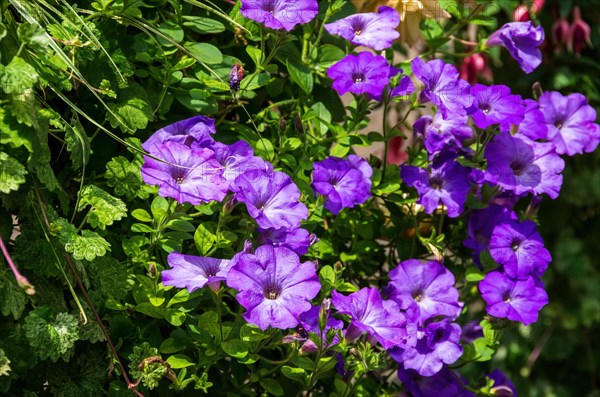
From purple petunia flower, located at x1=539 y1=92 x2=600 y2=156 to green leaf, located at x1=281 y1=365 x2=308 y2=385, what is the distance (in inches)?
23.8

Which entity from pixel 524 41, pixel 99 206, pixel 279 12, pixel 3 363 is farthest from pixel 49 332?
pixel 524 41

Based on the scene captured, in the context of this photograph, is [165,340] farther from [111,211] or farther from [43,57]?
[43,57]

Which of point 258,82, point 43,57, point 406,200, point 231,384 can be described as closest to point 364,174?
point 406,200

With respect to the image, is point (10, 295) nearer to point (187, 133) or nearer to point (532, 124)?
point (187, 133)

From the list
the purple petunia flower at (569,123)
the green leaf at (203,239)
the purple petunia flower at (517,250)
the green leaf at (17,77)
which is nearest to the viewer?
the green leaf at (17,77)

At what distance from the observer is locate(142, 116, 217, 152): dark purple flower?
4.24 feet

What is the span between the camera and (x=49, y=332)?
1.15 meters

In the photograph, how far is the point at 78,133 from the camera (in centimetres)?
118

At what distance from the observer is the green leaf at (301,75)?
4.75 ft

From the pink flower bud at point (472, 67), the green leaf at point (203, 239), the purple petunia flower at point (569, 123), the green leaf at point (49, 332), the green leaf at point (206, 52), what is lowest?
the pink flower bud at point (472, 67)

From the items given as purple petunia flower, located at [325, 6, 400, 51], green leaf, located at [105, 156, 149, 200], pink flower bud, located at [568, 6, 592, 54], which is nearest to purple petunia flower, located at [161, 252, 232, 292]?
green leaf, located at [105, 156, 149, 200]

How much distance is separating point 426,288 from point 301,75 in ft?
1.26

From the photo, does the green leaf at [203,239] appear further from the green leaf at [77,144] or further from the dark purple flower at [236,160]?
the green leaf at [77,144]

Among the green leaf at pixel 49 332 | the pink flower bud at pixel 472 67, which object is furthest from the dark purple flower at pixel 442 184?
the pink flower bud at pixel 472 67
